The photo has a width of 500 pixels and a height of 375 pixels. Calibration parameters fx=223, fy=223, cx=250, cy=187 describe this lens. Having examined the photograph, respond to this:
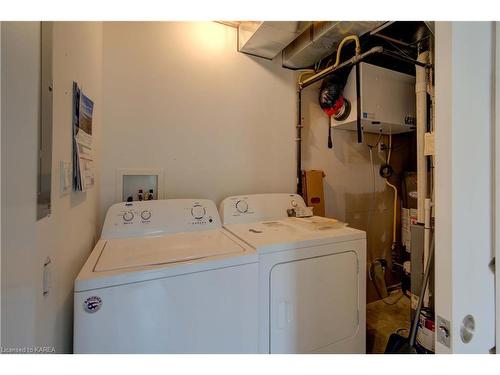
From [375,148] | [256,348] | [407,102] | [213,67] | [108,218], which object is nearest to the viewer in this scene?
[256,348]

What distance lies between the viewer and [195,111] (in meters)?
1.76

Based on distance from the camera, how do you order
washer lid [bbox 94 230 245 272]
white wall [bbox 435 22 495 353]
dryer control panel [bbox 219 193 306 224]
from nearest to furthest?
white wall [bbox 435 22 495 353] → washer lid [bbox 94 230 245 272] → dryer control panel [bbox 219 193 306 224]

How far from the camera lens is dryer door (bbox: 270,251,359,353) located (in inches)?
44.3

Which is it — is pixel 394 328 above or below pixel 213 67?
below

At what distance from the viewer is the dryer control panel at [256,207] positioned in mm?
1654

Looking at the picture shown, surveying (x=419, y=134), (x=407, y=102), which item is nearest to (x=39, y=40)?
(x=419, y=134)

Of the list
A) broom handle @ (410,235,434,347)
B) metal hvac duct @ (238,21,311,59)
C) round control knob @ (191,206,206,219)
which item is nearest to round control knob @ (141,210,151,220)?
round control knob @ (191,206,206,219)

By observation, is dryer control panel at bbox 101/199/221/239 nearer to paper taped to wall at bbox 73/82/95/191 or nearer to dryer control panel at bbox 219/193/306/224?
dryer control panel at bbox 219/193/306/224

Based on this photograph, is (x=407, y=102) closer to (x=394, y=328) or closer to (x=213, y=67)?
(x=213, y=67)

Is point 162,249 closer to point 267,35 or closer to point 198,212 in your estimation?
point 198,212

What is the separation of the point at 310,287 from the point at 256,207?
2.40 feet

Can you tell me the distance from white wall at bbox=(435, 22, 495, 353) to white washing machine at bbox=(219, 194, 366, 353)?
68cm
